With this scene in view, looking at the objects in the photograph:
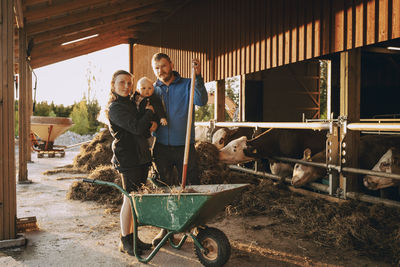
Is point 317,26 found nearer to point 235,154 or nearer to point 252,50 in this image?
point 252,50

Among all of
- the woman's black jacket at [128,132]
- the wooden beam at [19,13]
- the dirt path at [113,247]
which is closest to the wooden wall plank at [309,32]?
the dirt path at [113,247]

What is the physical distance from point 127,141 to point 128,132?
0.09 metres

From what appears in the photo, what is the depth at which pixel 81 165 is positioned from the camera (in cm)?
966

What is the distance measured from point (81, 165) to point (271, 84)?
8703 millimetres

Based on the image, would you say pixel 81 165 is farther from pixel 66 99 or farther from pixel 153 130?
pixel 66 99

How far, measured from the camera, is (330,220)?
13.8ft

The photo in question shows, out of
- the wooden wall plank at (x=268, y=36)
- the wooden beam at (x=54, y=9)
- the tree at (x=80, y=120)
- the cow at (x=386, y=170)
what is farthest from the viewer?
the tree at (x=80, y=120)

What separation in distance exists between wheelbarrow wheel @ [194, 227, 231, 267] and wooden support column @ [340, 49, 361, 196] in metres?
2.58

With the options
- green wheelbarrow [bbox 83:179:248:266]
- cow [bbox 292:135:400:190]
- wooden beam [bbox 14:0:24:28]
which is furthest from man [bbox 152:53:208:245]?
wooden beam [bbox 14:0:24:28]

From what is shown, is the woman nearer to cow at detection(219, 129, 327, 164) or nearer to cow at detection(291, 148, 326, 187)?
cow at detection(291, 148, 326, 187)

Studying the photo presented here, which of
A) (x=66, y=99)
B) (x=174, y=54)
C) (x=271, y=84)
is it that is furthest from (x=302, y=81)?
(x=66, y=99)

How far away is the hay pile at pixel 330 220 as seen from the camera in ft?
11.4

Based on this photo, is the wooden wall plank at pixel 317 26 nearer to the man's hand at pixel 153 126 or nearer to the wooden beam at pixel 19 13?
the man's hand at pixel 153 126

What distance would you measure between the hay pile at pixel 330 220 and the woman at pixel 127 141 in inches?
68.4
